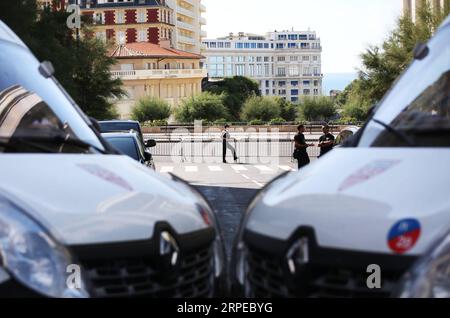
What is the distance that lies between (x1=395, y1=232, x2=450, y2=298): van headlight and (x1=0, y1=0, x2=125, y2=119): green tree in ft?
107

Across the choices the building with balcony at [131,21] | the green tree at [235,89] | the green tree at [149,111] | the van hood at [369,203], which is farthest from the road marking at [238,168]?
the green tree at [235,89]

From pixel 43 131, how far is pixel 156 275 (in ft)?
3.08

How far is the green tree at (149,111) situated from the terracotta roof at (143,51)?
16628mm

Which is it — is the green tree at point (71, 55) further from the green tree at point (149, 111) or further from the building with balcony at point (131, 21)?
the building with balcony at point (131, 21)

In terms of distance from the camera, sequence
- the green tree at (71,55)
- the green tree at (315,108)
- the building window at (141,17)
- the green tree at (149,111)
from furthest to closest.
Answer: the building window at (141,17) → the green tree at (315,108) → the green tree at (149,111) → the green tree at (71,55)

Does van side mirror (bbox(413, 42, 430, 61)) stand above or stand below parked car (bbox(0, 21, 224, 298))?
above

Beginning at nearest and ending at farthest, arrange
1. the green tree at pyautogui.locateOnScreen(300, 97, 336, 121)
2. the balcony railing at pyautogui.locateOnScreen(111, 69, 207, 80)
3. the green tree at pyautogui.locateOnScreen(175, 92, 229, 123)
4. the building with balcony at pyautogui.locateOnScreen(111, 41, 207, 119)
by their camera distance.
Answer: the green tree at pyautogui.locateOnScreen(175, 92, 229, 123) → the balcony railing at pyautogui.locateOnScreen(111, 69, 207, 80) → the building with balcony at pyautogui.locateOnScreen(111, 41, 207, 119) → the green tree at pyautogui.locateOnScreen(300, 97, 336, 121)

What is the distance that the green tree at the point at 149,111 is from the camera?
11756 centimetres

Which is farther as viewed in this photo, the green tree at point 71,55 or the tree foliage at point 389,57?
the tree foliage at point 389,57

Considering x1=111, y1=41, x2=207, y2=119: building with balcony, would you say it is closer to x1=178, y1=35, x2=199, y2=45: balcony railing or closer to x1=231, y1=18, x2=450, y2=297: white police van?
x1=178, y1=35, x2=199, y2=45: balcony railing

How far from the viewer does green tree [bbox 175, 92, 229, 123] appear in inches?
4791

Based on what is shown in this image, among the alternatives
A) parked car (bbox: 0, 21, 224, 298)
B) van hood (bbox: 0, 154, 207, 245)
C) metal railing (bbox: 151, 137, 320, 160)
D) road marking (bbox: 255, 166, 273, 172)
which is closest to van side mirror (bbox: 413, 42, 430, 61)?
parked car (bbox: 0, 21, 224, 298)

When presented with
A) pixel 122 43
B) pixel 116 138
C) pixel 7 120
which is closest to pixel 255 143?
pixel 116 138

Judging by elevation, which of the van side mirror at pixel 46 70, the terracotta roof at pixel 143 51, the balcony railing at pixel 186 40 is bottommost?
the van side mirror at pixel 46 70
